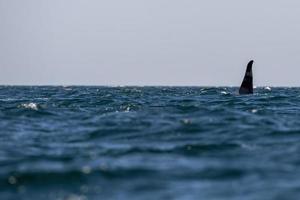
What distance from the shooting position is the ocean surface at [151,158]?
10.7m

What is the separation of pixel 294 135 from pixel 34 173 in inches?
330

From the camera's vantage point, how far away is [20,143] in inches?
643

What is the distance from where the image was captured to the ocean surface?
35.0ft

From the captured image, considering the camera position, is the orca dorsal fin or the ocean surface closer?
the ocean surface

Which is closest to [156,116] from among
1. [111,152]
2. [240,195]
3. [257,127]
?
[257,127]

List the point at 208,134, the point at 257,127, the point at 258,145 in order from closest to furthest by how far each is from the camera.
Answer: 1. the point at 258,145
2. the point at 208,134
3. the point at 257,127

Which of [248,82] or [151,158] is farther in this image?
[248,82]

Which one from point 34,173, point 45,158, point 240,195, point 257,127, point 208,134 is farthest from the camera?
point 257,127

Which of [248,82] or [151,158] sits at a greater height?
[248,82]

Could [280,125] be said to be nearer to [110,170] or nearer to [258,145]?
[258,145]

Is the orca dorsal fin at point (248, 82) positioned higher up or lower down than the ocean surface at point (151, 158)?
higher up

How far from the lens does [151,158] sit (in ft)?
44.0

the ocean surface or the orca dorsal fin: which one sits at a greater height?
the orca dorsal fin

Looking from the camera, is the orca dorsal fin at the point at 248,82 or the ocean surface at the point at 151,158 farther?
the orca dorsal fin at the point at 248,82
